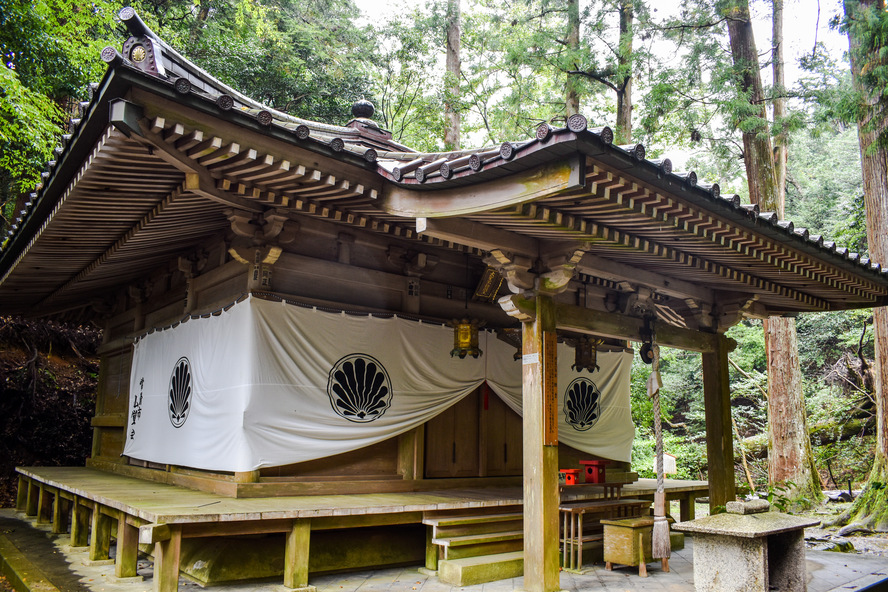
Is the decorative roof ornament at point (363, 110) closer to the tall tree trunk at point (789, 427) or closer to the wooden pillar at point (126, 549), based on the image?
the wooden pillar at point (126, 549)

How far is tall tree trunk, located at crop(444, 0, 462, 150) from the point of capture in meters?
17.3

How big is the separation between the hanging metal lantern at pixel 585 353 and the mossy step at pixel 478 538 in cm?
275

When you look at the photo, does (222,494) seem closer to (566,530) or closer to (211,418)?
(211,418)

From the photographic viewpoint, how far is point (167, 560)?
4.46 meters

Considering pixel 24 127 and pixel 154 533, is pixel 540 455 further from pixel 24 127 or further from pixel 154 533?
pixel 24 127

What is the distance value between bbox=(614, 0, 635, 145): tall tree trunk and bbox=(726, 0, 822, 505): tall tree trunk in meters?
2.42

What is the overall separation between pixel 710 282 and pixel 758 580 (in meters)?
3.60

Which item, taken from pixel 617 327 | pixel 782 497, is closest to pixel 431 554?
pixel 617 327

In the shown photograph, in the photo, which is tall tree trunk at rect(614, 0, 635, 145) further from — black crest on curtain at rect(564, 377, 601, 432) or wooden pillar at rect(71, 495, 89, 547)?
wooden pillar at rect(71, 495, 89, 547)

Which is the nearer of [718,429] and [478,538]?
[478,538]

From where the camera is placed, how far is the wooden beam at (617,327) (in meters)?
5.93

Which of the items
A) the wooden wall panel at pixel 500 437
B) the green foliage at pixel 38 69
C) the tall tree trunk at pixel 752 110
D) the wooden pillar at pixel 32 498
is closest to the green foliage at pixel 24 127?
the green foliage at pixel 38 69

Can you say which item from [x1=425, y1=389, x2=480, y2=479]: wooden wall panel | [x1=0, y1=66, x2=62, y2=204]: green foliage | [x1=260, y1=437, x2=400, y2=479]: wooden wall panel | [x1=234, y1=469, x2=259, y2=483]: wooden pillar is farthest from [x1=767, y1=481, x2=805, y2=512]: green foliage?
[x1=0, y1=66, x2=62, y2=204]: green foliage

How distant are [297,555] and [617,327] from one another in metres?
3.91
